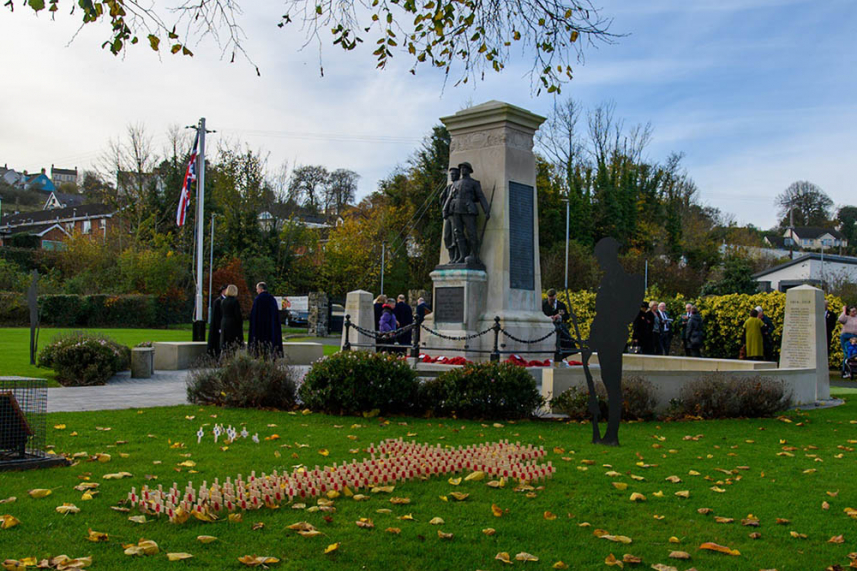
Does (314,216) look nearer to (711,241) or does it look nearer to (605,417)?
(711,241)

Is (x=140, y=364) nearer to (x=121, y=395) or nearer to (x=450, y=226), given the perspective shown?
(x=121, y=395)

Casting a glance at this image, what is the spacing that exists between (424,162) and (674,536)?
48550 mm

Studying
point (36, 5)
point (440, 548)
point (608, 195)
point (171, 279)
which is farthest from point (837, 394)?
point (608, 195)

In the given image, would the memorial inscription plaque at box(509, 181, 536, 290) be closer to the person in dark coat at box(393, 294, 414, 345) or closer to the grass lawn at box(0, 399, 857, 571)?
the person in dark coat at box(393, 294, 414, 345)

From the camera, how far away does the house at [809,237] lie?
89325 mm

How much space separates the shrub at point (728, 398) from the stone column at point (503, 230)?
5.03 meters

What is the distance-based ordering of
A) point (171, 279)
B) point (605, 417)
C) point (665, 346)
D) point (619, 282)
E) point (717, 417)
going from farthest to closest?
point (171, 279)
point (665, 346)
point (717, 417)
point (605, 417)
point (619, 282)

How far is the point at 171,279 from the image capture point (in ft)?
149

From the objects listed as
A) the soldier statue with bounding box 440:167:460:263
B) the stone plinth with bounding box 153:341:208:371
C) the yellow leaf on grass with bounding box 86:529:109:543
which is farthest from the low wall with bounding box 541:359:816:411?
the stone plinth with bounding box 153:341:208:371

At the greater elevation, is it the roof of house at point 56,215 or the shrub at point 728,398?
the roof of house at point 56,215

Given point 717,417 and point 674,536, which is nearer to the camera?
point 674,536


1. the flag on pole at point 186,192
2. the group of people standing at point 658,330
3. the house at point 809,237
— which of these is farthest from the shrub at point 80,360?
the house at point 809,237

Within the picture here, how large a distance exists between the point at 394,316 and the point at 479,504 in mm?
12554

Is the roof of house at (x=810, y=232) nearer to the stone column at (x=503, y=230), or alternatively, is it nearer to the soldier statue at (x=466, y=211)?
the stone column at (x=503, y=230)
